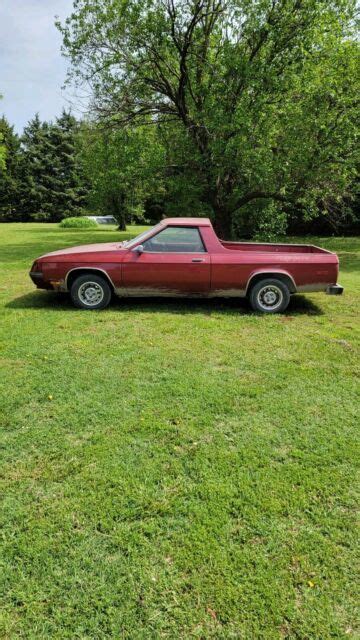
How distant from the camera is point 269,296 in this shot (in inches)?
249

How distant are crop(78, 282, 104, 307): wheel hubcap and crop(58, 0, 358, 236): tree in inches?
296

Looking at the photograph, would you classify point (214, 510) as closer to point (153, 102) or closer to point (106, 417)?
point (106, 417)

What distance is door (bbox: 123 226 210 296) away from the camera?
6.03m

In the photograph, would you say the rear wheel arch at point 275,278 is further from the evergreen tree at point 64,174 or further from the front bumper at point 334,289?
the evergreen tree at point 64,174

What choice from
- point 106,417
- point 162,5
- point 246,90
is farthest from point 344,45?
point 106,417

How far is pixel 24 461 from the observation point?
2738 millimetres

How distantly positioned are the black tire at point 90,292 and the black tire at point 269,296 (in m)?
2.46

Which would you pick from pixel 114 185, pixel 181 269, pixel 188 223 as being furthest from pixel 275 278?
pixel 114 185

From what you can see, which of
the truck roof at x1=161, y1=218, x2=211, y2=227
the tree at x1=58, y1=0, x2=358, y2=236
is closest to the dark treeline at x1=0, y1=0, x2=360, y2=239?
the tree at x1=58, y1=0, x2=358, y2=236

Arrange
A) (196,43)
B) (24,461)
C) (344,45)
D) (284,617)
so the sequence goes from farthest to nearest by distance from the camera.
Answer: (196,43)
(344,45)
(24,461)
(284,617)

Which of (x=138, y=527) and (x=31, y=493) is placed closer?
(x=138, y=527)

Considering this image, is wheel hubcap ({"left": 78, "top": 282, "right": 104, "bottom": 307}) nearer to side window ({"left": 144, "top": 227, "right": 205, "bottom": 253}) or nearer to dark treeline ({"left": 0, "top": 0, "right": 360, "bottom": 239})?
side window ({"left": 144, "top": 227, "right": 205, "bottom": 253})

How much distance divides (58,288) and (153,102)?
10.9 meters

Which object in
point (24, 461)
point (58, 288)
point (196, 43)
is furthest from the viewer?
point (196, 43)
